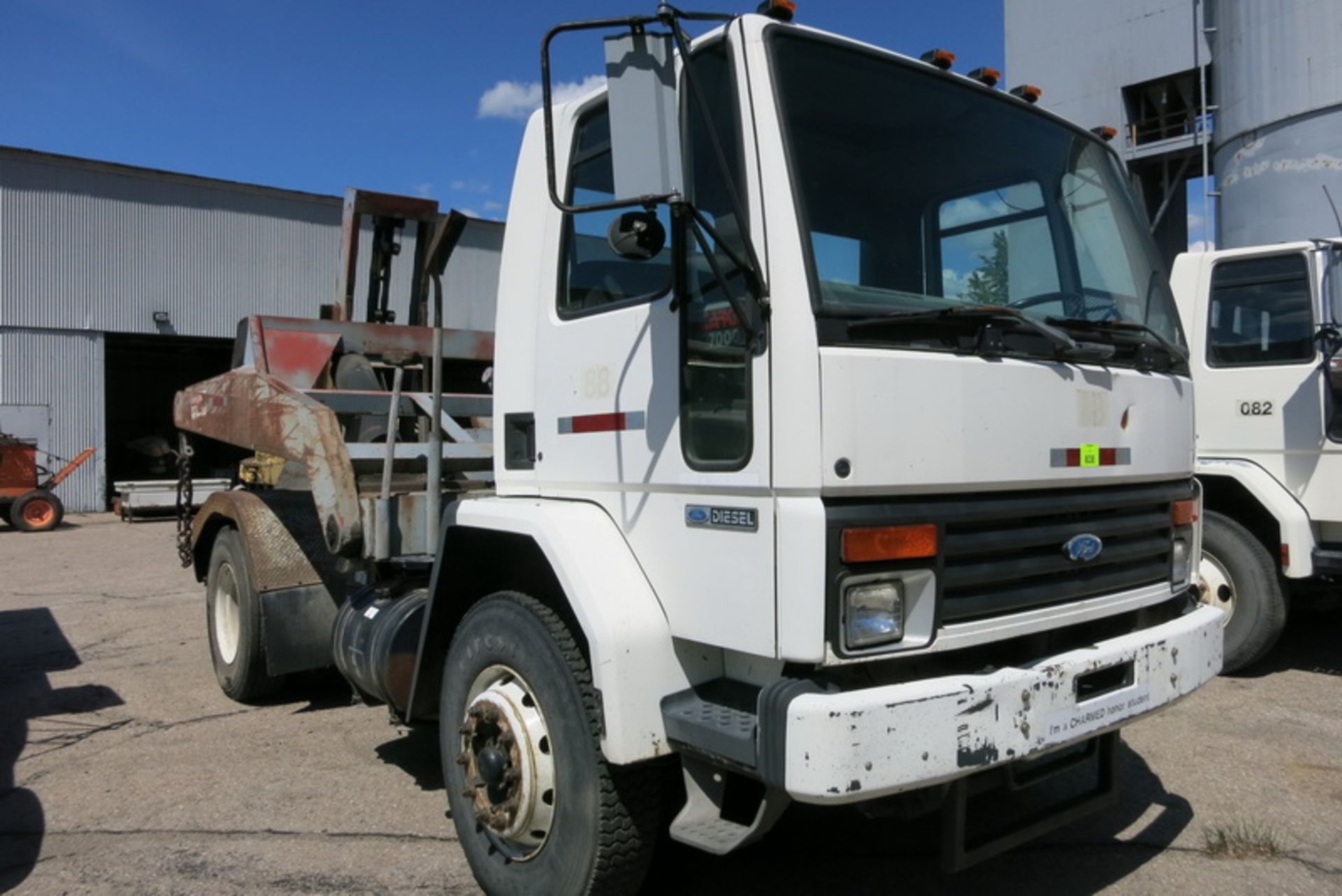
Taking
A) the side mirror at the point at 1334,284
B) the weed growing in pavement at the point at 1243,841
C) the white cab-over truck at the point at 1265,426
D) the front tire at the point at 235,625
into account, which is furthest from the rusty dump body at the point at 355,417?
the side mirror at the point at 1334,284

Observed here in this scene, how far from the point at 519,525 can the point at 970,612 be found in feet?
4.43

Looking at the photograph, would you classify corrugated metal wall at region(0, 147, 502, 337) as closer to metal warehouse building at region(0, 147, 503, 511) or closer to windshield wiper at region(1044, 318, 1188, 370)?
metal warehouse building at region(0, 147, 503, 511)

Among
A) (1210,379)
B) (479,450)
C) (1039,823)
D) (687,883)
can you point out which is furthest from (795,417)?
(1210,379)

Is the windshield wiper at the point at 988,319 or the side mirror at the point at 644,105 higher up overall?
the side mirror at the point at 644,105

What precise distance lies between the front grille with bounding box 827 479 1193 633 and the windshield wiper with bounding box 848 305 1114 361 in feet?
1.31

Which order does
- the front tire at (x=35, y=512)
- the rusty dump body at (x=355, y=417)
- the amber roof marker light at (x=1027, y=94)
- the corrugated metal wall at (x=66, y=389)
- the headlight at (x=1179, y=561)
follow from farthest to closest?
1. the corrugated metal wall at (x=66, y=389)
2. the front tire at (x=35, y=512)
3. the rusty dump body at (x=355, y=417)
4. the amber roof marker light at (x=1027, y=94)
5. the headlight at (x=1179, y=561)

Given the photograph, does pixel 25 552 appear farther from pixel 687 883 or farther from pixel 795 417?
pixel 795 417

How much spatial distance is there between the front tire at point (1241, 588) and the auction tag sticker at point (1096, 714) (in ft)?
11.5

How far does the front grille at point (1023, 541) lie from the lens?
2.61 m

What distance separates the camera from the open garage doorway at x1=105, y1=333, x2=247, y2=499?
78.5 ft

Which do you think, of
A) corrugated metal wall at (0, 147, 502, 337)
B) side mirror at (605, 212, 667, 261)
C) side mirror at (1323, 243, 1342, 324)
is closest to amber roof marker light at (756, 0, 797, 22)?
side mirror at (605, 212, 667, 261)

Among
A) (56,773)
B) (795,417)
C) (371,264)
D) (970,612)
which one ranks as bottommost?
(56,773)

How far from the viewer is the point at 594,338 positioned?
10.6 feet

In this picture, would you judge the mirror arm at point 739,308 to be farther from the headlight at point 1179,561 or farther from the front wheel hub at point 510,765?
the headlight at point 1179,561
